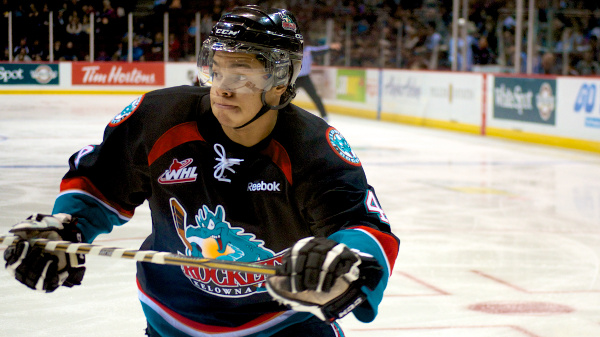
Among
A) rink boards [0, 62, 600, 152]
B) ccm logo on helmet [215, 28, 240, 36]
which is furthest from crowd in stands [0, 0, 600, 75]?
ccm logo on helmet [215, 28, 240, 36]

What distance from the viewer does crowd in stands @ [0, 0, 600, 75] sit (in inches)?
445

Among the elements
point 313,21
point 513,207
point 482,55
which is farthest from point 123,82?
point 513,207

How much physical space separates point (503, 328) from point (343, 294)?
1.89 meters

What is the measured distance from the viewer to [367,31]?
1434 cm

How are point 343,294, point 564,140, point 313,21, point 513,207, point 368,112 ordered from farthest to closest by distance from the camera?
point 313,21
point 368,112
point 564,140
point 513,207
point 343,294

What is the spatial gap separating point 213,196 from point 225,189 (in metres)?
0.03

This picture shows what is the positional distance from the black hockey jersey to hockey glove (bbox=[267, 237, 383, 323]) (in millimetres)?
180

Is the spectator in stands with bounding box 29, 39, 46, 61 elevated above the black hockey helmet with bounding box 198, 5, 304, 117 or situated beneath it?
situated beneath

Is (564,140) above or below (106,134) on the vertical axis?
below

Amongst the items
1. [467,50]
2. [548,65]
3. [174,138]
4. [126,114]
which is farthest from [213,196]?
[467,50]

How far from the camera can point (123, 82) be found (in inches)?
601

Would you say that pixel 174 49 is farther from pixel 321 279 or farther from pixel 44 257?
pixel 321 279

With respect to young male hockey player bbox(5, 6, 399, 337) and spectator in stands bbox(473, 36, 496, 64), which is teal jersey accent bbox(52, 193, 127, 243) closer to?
young male hockey player bbox(5, 6, 399, 337)

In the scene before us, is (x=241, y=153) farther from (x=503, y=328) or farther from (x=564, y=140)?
(x=564, y=140)
